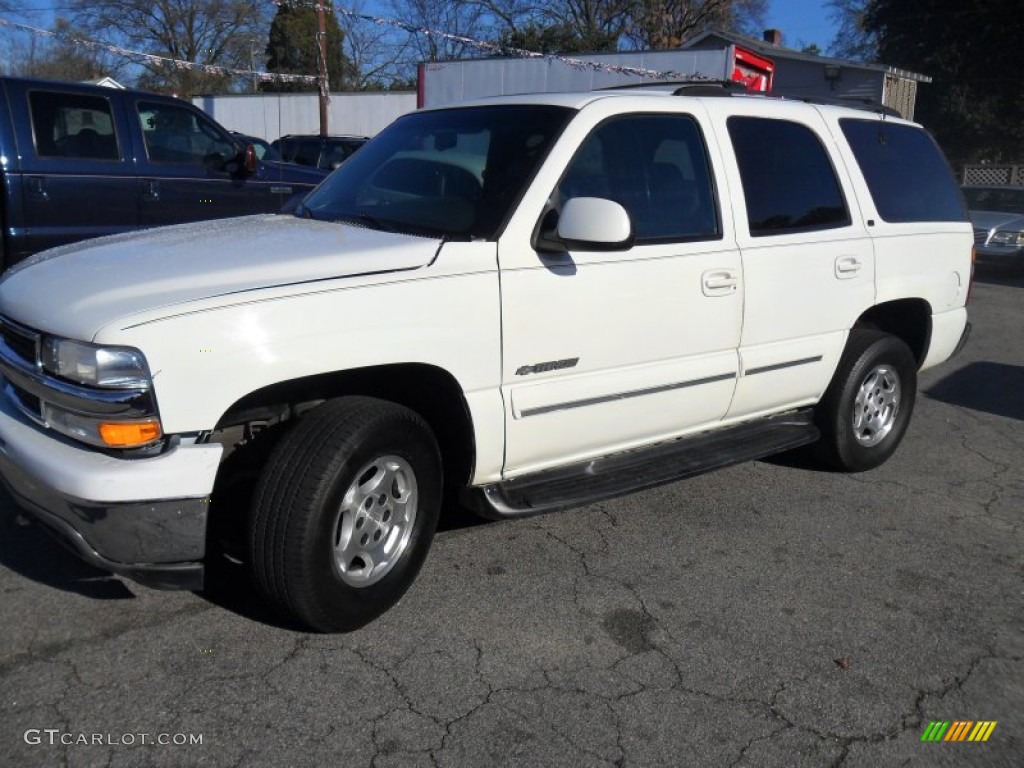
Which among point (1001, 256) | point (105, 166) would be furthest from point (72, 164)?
point (1001, 256)

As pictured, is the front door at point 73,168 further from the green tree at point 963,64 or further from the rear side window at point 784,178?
the green tree at point 963,64

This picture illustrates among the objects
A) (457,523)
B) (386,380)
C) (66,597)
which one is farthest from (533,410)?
(66,597)

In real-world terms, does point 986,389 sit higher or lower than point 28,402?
lower

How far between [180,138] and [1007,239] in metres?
12.7

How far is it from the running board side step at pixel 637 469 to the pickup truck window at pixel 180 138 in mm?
5463

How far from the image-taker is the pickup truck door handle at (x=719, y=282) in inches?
165

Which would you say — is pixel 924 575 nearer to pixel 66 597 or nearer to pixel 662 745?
pixel 662 745

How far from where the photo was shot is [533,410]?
371 cm

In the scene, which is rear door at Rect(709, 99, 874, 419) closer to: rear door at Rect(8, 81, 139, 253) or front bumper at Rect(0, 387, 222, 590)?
front bumper at Rect(0, 387, 222, 590)

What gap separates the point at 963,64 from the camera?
94.4 feet

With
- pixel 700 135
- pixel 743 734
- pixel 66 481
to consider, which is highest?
pixel 700 135

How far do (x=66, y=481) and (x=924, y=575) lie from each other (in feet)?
11.2

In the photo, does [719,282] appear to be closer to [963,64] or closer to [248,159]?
[248,159]

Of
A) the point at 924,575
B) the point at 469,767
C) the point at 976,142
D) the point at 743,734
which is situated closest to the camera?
the point at 469,767
